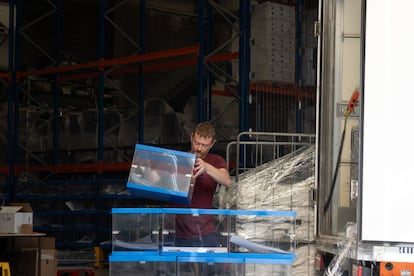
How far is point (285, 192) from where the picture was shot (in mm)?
6676

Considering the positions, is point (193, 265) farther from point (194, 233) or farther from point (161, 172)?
point (161, 172)

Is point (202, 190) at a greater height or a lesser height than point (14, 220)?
greater

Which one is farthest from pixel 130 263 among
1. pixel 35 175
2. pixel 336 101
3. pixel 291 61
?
pixel 35 175

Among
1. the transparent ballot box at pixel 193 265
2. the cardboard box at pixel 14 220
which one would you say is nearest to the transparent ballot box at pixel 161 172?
the transparent ballot box at pixel 193 265

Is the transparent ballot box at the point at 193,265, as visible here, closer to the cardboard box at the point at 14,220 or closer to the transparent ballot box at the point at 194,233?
the transparent ballot box at the point at 194,233

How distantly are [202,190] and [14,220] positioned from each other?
4561mm

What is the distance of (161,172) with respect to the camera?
17.7ft

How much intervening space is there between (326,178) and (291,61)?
6.10 metres

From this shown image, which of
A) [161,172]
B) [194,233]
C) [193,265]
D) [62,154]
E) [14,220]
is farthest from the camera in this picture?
[62,154]

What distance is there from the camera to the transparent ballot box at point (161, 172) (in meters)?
5.35

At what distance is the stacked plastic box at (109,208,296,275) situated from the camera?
5.20 metres

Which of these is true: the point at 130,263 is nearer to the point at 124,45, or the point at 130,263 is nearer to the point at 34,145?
the point at 34,145

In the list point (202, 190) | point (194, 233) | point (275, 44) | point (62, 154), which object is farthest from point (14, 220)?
point (62, 154)

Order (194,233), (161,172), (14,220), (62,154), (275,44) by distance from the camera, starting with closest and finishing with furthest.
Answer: (161,172)
(194,233)
(14,220)
(275,44)
(62,154)
